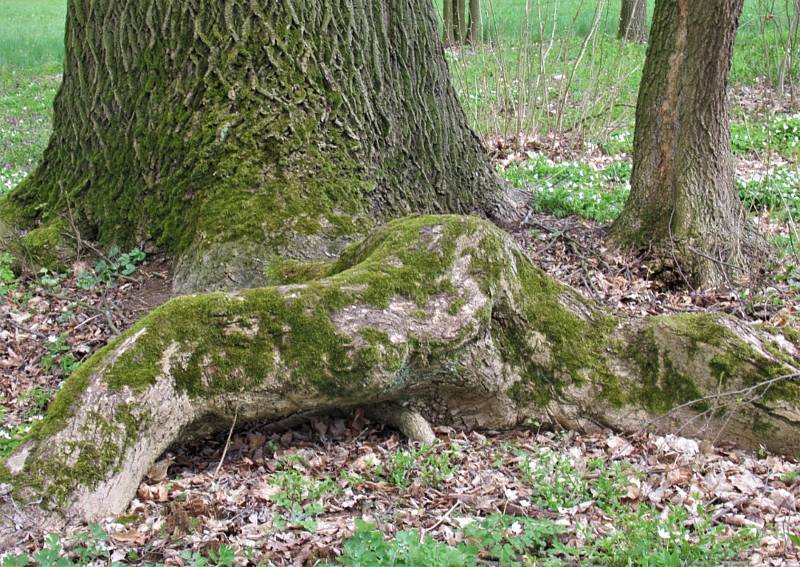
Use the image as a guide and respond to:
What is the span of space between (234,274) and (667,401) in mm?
2725

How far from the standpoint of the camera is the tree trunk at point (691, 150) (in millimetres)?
6152

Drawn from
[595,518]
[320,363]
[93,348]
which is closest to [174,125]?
[93,348]

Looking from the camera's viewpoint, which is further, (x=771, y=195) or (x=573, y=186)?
(x=573, y=186)

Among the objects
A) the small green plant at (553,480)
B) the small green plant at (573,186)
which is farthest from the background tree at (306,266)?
the small green plant at (573,186)

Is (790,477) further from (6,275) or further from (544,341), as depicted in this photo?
(6,275)

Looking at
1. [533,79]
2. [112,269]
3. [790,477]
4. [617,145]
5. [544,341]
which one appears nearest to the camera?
[790,477]

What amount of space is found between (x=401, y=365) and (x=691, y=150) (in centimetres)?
350

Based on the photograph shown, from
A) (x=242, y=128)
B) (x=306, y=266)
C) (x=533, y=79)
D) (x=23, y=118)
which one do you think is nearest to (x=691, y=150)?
(x=306, y=266)

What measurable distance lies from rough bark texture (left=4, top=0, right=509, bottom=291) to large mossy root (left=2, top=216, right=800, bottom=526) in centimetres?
92

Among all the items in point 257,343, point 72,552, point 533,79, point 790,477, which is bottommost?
point 790,477

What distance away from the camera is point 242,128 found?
5520mm

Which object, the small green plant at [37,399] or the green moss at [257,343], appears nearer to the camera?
the green moss at [257,343]

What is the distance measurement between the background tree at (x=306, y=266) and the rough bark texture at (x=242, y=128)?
15 millimetres

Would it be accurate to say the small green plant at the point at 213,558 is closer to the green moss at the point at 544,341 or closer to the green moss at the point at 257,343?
the green moss at the point at 257,343
